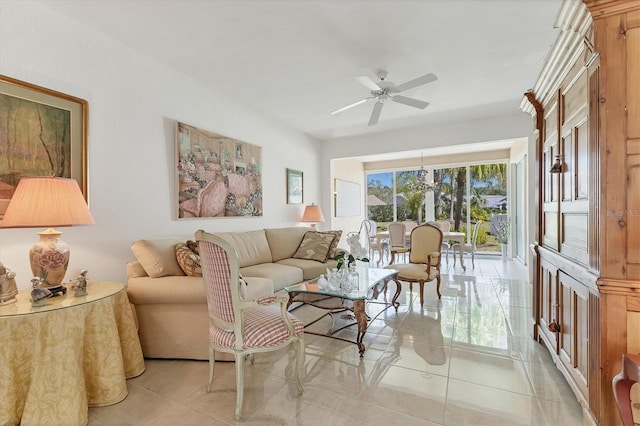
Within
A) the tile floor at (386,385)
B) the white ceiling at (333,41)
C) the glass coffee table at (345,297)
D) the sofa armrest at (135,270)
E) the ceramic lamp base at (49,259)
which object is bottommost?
the tile floor at (386,385)

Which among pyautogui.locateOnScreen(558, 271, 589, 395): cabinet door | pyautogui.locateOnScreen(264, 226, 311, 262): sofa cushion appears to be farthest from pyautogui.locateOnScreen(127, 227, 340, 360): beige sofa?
pyautogui.locateOnScreen(558, 271, 589, 395): cabinet door

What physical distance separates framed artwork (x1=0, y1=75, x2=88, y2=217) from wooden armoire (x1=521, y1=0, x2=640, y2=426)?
11.1 ft

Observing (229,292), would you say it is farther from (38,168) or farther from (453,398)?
(38,168)

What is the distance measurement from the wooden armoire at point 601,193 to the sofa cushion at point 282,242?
129 inches

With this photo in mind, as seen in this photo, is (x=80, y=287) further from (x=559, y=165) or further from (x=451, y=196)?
(x=451, y=196)

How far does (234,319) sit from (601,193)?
2015 millimetres

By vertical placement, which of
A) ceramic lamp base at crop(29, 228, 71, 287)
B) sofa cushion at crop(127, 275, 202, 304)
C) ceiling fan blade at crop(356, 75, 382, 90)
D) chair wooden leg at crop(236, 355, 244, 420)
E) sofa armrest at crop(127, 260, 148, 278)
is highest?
ceiling fan blade at crop(356, 75, 382, 90)

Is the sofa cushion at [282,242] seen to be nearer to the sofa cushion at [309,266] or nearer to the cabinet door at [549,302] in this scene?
the sofa cushion at [309,266]

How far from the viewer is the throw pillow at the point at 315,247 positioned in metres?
4.34

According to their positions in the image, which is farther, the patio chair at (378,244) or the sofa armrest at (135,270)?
the patio chair at (378,244)

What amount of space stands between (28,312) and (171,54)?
2507mm

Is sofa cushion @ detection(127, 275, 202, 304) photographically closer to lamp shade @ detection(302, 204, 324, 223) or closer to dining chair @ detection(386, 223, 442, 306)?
dining chair @ detection(386, 223, 442, 306)

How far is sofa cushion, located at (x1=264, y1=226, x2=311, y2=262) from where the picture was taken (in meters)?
4.37

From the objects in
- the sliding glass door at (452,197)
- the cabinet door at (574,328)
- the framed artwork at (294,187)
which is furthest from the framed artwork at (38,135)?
the sliding glass door at (452,197)
